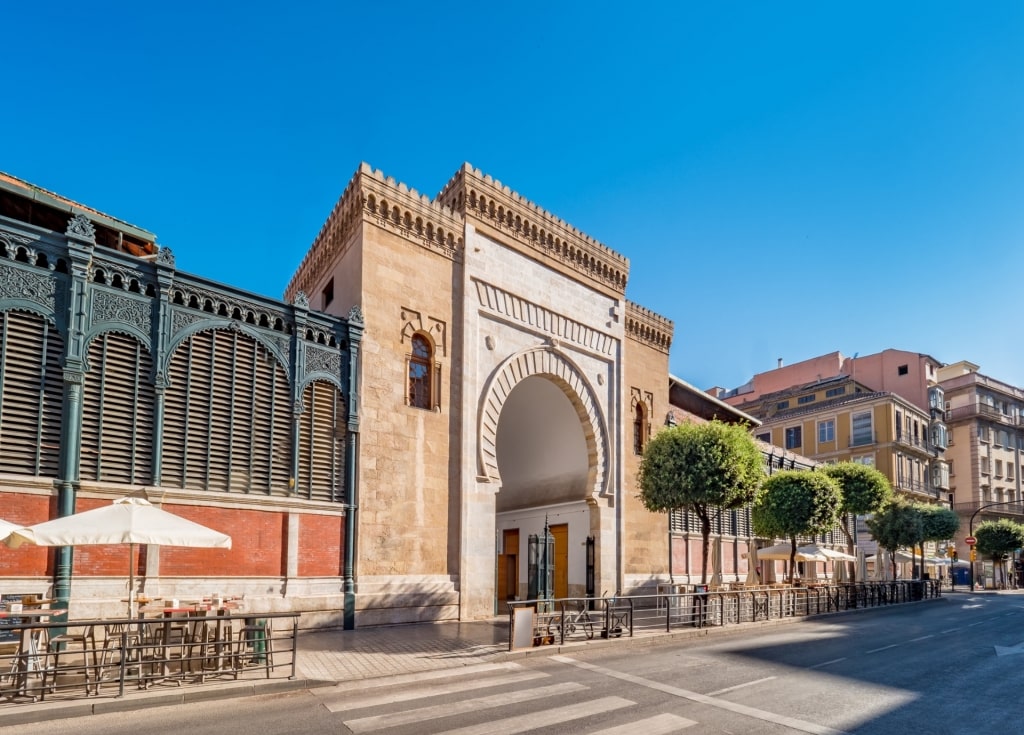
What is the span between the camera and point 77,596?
1192 cm

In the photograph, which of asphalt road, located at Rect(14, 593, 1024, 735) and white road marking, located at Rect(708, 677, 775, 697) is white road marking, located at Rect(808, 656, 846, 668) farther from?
white road marking, located at Rect(708, 677, 775, 697)

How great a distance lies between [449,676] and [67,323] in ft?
29.4

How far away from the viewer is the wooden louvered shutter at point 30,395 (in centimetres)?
1165

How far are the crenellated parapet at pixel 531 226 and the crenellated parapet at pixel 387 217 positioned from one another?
922 millimetres

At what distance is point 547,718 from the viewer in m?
8.30

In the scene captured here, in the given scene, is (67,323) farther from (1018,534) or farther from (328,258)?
(1018,534)

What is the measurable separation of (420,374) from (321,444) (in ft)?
11.6

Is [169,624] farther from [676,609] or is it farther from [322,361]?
[676,609]

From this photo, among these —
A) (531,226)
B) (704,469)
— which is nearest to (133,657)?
(704,469)

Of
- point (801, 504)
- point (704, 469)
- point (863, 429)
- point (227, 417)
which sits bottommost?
point (801, 504)

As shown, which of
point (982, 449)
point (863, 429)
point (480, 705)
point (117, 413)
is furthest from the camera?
point (982, 449)

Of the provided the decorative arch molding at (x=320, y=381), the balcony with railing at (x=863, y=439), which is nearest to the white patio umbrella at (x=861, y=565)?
the balcony with railing at (x=863, y=439)

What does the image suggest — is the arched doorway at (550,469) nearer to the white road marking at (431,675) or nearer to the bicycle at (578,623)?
the bicycle at (578,623)

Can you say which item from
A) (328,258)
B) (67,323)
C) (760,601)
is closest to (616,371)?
(760,601)
